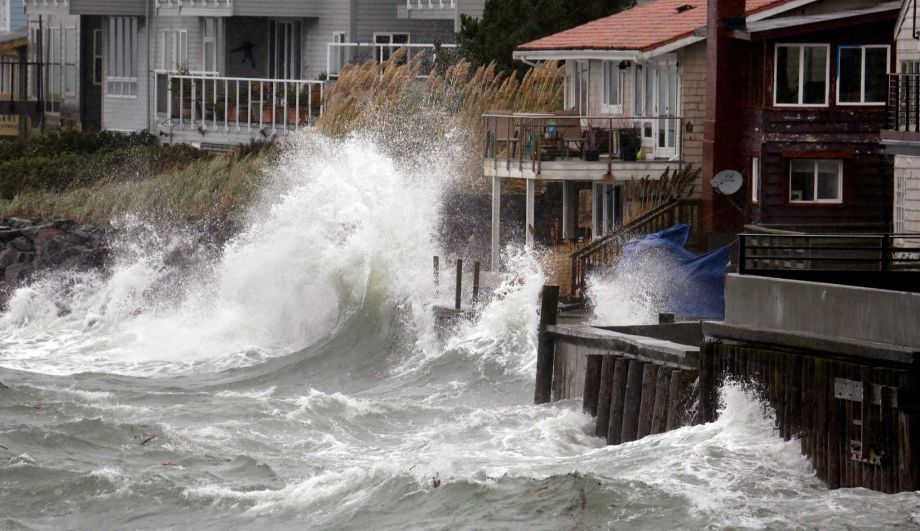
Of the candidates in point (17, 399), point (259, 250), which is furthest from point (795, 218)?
point (17, 399)

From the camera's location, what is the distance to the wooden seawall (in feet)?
56.2

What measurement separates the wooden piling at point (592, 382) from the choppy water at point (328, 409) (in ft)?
0.95

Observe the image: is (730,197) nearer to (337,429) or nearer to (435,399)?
(435,399)

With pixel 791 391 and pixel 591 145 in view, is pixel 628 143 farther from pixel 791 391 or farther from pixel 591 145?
pixel 791 391

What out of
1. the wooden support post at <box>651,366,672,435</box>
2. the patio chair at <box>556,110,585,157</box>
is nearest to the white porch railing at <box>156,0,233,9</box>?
the patio chair at <box>556,110,585,157</box>

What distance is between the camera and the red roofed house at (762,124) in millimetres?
31484

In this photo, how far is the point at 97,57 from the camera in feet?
189

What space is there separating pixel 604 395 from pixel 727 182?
1092 centimetres

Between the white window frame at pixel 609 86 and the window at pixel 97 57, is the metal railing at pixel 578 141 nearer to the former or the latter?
→ the white window frame at pixel 609 86

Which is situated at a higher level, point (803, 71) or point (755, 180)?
point (803, 71)

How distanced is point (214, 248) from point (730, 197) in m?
12.3

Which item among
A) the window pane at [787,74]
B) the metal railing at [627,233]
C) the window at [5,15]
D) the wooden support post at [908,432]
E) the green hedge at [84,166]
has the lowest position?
the wooden support post at [908,432]

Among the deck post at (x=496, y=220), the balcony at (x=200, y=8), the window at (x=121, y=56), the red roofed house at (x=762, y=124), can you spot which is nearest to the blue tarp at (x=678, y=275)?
the red roofed house at (x=762, y=124)

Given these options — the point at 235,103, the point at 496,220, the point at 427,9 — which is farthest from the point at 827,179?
the point at 427,9
